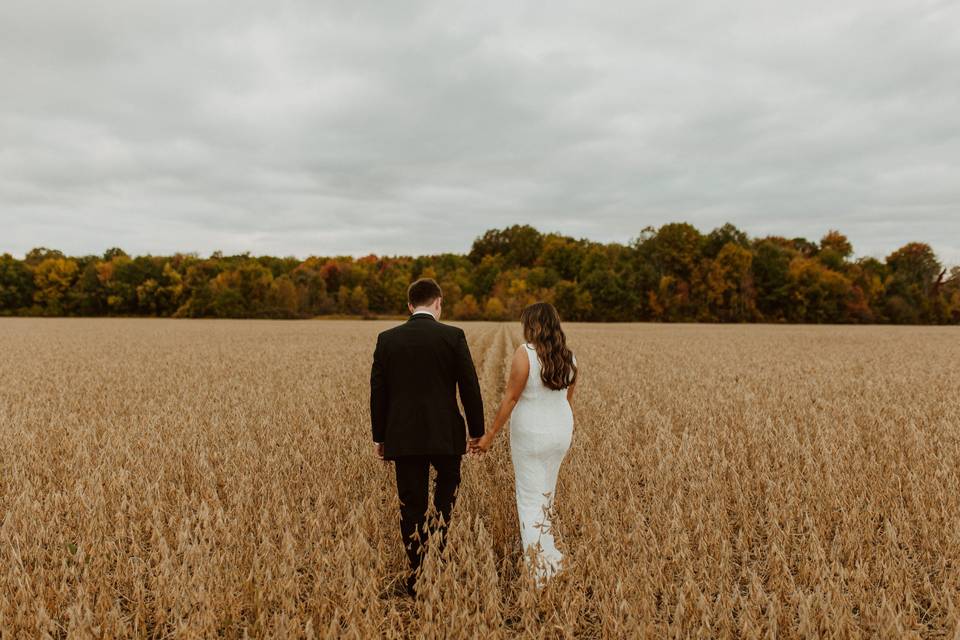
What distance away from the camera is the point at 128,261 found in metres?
91.6

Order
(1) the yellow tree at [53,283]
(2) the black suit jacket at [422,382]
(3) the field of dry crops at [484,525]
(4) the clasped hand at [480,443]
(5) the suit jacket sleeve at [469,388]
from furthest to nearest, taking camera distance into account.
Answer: (1) the yellow tree at [53,283] < (4) the clasped hand at [480,443] < (5) the suit jacket sleeve at [469,388] < (2) the black suit jacket at [422,382] < (3) the field of dry crops at [484,525]

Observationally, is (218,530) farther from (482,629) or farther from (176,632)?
(482,629)

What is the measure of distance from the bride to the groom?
381 millimetres

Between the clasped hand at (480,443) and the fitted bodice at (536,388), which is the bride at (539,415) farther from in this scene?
the clasped hand at (480,443)

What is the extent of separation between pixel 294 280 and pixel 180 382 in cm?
8532

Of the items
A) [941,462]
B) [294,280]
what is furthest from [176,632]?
[294,280]

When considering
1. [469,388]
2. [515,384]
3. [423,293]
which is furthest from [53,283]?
[515,384]

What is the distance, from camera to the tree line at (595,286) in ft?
251

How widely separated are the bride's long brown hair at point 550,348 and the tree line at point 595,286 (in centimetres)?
7672

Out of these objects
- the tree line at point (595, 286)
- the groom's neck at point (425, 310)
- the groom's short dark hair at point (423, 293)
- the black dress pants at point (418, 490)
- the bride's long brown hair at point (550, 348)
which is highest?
the tree line at point (595, 286)

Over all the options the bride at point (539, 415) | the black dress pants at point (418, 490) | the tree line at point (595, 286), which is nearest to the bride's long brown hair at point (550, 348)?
the bride at point (539, 415)

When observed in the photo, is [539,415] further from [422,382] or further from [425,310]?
[425,310]

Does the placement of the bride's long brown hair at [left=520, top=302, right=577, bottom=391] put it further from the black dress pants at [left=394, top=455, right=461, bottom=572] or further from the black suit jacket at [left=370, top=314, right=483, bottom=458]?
the black dress pants at [left=394, top=455, right=461, bottom=572]

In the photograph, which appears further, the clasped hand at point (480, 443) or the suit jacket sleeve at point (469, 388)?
the clasped hand at point (480, 443)
